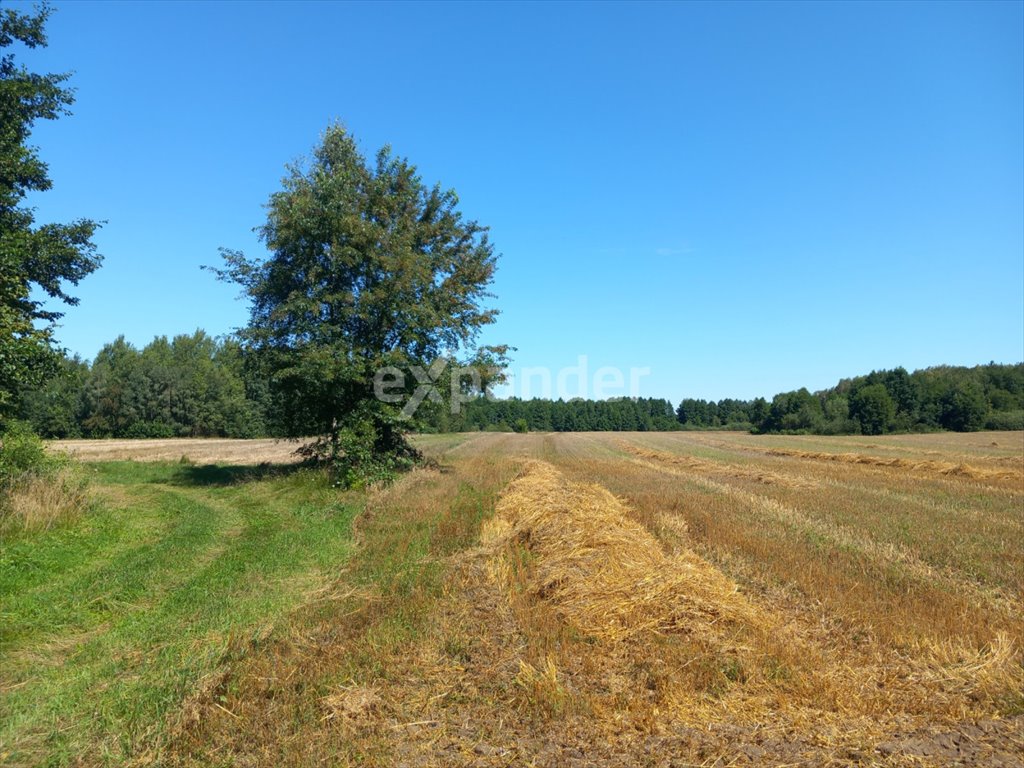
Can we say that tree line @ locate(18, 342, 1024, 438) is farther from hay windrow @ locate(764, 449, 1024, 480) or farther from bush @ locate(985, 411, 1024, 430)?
hay windrow @ locate(764, 449, 1024, 480)

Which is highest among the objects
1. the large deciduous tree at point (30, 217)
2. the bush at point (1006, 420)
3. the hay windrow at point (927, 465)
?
the large deciduous tree at point (30, 217)

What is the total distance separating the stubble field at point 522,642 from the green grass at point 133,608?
0.12ft

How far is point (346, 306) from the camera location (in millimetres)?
17125

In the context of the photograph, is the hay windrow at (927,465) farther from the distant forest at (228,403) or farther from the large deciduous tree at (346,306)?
the distant forest at (228,403)

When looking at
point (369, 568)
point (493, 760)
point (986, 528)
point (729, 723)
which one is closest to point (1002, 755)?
point (729, 723)

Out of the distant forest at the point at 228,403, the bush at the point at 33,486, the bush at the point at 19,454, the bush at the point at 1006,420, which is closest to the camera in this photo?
the bush at the point at 33,486

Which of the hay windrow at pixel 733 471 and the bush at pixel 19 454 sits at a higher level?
the bush at pixel 19 454

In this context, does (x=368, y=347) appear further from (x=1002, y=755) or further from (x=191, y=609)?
(x=1002, y=755)

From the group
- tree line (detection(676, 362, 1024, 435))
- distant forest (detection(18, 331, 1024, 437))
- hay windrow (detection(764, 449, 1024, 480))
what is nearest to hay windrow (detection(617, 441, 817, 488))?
hay windrow (detection(764, 449, 1024, 480))

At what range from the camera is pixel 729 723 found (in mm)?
4180

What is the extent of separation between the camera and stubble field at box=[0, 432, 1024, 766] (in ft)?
13.1

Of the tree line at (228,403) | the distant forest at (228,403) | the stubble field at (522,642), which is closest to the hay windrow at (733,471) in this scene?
the stubble field at (522,642)

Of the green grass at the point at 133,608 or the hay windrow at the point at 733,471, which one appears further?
the hay windrow at the point at 733,471

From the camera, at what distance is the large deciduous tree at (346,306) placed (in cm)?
1656
